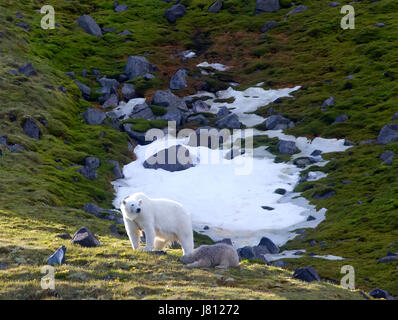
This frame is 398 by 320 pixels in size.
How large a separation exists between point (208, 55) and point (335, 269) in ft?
300

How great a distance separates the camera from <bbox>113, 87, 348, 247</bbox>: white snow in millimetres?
68625

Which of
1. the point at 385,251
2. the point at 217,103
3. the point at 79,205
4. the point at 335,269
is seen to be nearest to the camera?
the point at 335,269

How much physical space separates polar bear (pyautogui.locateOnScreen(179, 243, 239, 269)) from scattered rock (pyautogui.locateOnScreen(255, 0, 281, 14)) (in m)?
140

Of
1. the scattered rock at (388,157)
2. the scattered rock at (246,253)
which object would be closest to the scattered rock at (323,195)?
the scattered rock at (388,157)

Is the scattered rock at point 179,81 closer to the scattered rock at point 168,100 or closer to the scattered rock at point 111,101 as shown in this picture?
the scattered rock at point 168,100

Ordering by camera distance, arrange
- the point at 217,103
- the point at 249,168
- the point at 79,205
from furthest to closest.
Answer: the point at 217,103 < the point at 249,168 < the point at 79,205

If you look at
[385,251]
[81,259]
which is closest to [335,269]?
[385,251]

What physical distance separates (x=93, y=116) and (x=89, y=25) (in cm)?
5283

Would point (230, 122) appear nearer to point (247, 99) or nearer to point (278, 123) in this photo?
point (278, 123)

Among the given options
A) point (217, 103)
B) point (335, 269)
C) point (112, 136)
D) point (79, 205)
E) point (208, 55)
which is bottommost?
point (335, 269)

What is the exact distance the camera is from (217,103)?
11494 cm

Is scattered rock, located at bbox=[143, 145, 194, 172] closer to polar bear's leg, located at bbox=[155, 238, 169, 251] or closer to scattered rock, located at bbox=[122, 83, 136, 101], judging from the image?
scattered rock, located at bbox=[122, 83, 136, 101]

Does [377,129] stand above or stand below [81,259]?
above

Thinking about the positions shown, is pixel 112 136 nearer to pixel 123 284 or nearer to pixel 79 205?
pixel 79 205
